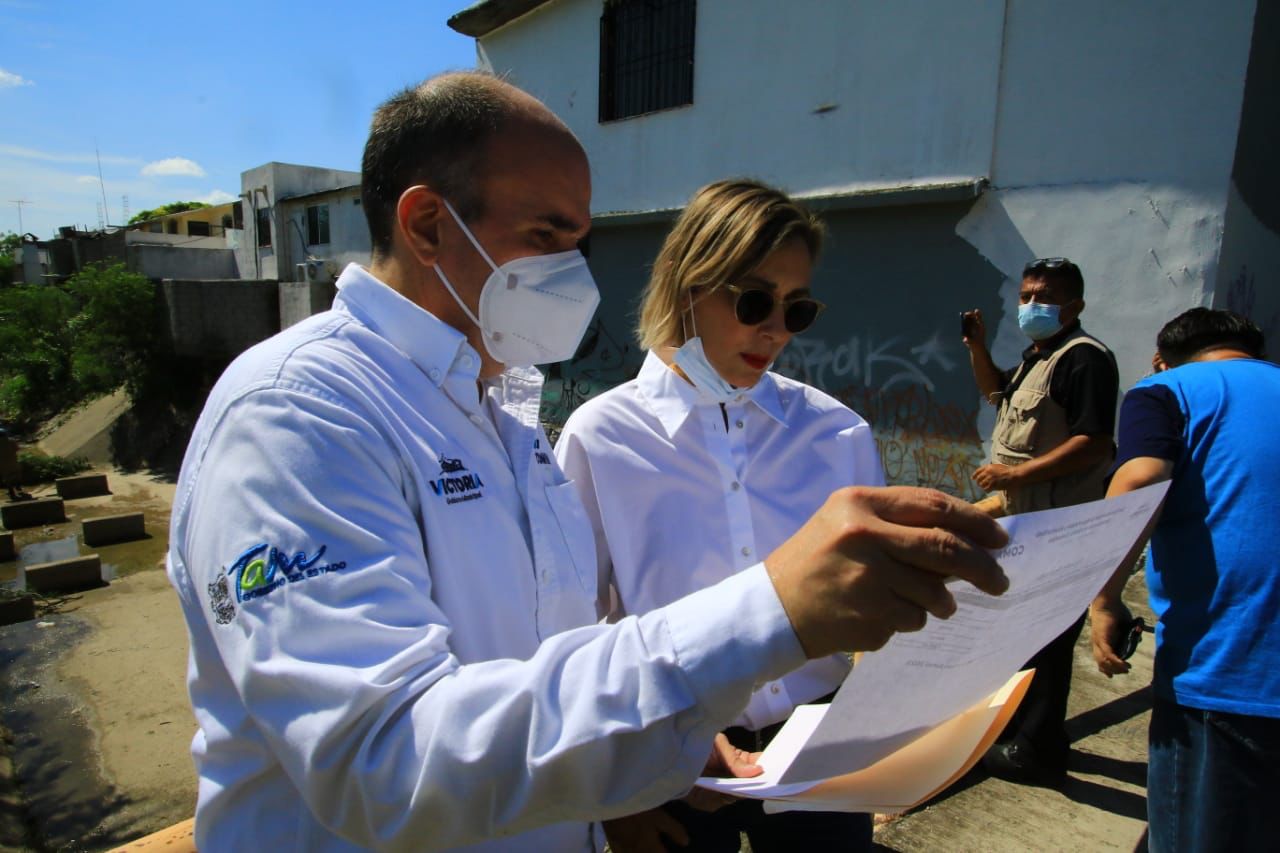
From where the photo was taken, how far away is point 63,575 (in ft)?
29.2

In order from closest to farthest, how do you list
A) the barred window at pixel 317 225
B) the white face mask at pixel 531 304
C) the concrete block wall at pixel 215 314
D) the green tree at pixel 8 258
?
the white face mask at pixel 531 304, the concrete block wall at pixel 215 314, the barred window at pixel 317 225, the green tree at pixel 8 258

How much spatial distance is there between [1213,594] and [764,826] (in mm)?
1368

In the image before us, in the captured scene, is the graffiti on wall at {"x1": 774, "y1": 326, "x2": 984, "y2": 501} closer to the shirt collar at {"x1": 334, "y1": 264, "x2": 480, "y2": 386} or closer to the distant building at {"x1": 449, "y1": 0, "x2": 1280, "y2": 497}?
→ the distant building at {"x1": 449, "y1": 0, "x2": 1280, "y2": 497}

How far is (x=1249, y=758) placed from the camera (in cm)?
196

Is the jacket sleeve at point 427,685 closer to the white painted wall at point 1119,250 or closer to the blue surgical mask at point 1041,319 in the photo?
the blue surgical mask at point 1041,319

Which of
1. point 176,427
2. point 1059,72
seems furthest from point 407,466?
point 176,427

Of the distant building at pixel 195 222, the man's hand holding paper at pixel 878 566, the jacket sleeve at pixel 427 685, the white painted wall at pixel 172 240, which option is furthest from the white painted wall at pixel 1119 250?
the distant building at pixel 195 222

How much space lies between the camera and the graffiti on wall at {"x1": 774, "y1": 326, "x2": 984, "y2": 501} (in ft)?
20.6

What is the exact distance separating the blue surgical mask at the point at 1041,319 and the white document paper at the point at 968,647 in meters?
2.87

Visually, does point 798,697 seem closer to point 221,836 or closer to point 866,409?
point 221,836

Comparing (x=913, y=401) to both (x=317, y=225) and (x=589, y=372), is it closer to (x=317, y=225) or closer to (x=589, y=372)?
(x=589, y=372)

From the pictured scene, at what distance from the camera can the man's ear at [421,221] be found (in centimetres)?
124

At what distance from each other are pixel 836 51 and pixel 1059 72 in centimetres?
220

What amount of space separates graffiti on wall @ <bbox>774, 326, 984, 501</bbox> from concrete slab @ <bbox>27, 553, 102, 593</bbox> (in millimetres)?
8763
